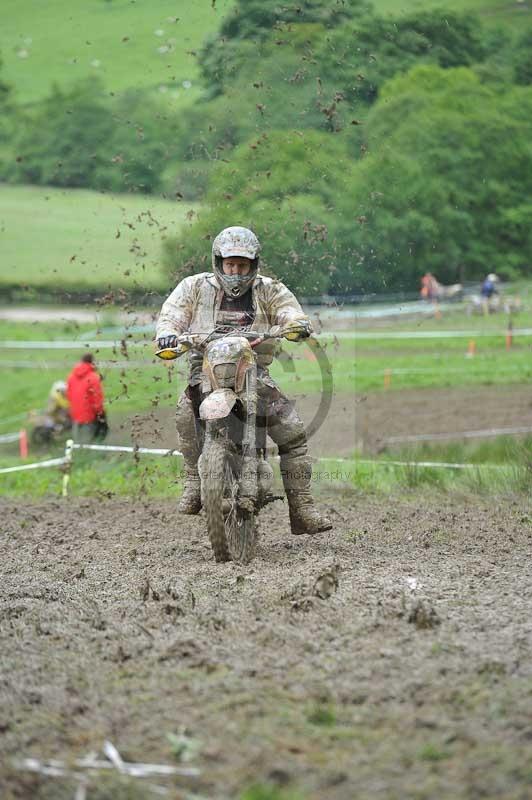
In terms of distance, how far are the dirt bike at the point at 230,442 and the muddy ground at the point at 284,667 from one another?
1.06 ft

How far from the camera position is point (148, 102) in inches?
787

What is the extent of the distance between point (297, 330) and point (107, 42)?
12.6m

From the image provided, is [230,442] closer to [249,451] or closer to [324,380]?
[249,451]

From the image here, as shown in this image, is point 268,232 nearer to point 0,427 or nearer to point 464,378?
point 0,427

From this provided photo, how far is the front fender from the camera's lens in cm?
952

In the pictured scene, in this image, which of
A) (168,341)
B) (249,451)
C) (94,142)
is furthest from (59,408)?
(249,451)

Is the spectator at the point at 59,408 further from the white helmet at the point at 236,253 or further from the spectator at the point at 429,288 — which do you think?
the spectator at the point at 429,288

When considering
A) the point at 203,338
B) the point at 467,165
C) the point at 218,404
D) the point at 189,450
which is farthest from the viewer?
the point at 467,165

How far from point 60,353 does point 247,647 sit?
2373cm

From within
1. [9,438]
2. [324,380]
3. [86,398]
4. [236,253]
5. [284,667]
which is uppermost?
[236,253]

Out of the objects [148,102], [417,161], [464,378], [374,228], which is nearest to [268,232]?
[374,228]

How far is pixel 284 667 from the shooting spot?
6.41 meters

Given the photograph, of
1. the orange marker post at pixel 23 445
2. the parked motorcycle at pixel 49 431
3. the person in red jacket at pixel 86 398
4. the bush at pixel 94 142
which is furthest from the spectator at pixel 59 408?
the bush at pixel 94 142

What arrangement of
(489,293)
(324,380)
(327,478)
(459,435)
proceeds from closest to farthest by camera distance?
(324,380), (327,478), (459,435), (489,293)
